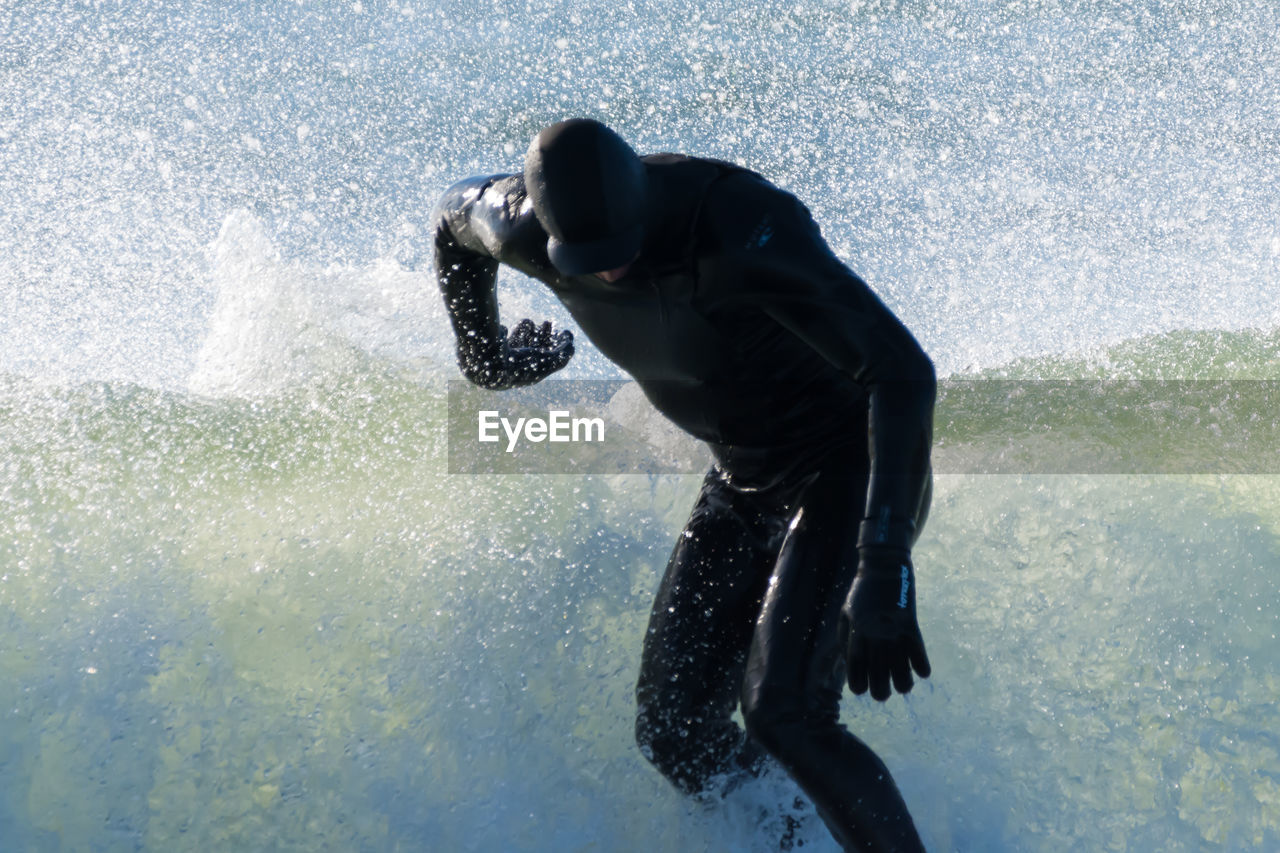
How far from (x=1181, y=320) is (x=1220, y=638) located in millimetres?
2585

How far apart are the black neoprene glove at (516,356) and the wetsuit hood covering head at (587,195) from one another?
791 mm

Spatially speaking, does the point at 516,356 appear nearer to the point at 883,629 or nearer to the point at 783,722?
the point at 783,722

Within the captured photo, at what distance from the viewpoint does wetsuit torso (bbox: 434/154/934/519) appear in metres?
2.01

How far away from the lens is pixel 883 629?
1.89m

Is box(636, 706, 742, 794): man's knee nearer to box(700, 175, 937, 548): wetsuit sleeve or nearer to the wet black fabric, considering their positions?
the wet black fabric

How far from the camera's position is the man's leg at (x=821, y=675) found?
6.66 feet

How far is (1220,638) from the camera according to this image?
3.07 meters

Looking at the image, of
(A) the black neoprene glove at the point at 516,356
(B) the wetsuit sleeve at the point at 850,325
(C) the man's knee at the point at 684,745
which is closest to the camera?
(B) the wetsuit sleeve at the point at 850,325

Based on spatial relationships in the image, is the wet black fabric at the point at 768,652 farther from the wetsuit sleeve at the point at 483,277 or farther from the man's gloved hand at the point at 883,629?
the wetsuit sleeve at the point at 483,277

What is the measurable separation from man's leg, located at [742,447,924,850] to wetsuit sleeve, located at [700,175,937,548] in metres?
0.27

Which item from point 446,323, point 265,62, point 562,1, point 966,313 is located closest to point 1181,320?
point 966,313

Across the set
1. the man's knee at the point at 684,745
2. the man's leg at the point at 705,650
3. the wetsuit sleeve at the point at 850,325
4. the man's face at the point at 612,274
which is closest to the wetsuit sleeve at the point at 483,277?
the man's face at the point at 612,274

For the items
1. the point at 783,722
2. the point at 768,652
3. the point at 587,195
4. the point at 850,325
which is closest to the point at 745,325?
the point at 850,325

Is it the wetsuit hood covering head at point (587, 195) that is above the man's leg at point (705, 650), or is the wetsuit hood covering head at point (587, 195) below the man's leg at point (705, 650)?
above
